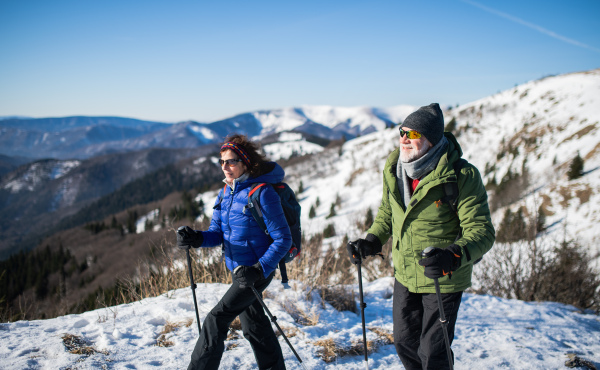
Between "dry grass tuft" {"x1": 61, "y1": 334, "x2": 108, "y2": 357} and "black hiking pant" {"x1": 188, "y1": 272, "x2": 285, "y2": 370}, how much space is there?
1.17m

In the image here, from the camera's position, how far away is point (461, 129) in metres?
65.9

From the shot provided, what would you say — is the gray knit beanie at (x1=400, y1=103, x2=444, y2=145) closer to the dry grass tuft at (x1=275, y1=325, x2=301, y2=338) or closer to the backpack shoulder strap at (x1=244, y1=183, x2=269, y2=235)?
the backpack shoulder strap at (x1=244, y1=183, x2=269, y2=235)

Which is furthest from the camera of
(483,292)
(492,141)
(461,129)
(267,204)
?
(461,129)

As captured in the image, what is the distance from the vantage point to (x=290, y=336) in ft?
11.6

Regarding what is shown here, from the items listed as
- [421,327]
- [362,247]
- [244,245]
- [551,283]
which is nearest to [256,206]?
[244,245]

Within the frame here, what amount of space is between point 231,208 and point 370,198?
50472 mm

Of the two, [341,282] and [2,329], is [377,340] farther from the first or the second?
[2,329]

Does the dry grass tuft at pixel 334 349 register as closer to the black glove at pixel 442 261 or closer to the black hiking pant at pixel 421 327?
the black hiking pant at pixel 421 327

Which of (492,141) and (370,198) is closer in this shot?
(370,198)

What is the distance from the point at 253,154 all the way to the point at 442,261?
166 centimetres

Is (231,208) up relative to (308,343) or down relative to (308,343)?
up

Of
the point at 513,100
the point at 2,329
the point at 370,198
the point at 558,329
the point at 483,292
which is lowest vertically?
the point at 370,198

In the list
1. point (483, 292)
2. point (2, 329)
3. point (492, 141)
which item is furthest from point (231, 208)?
point (492, 141)

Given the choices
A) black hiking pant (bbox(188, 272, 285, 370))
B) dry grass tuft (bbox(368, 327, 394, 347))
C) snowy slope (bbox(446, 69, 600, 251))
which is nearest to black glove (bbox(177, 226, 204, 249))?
black hiking pant (bbox(188, 272, 285, 370))
